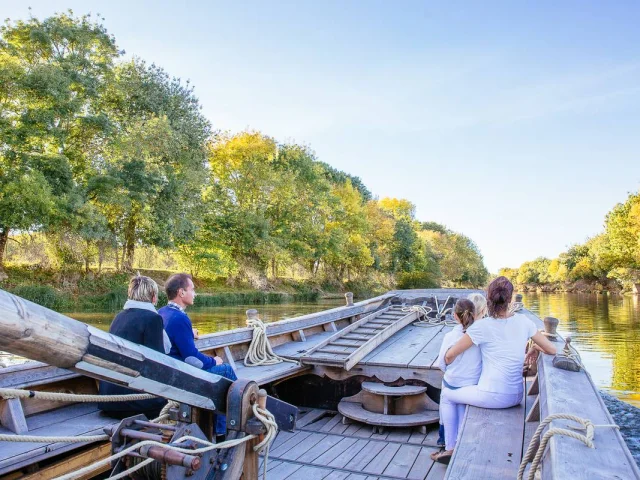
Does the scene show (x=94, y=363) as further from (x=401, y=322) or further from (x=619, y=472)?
(x=401, y=322)

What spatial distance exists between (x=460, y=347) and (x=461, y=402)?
1.32 ft

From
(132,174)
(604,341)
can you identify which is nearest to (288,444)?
(604,341)

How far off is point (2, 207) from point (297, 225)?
66.3 ft

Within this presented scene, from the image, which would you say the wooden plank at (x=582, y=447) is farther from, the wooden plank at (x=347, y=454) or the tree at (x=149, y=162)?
the tree at (x=149, y=162)

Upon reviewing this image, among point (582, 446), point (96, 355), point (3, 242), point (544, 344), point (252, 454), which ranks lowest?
point (252, 454)

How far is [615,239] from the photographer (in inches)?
1656

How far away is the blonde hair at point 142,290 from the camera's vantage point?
3344mm

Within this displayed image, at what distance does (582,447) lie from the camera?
183cm

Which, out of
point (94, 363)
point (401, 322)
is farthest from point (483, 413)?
point (401, 322)

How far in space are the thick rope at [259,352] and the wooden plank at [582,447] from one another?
337 cm

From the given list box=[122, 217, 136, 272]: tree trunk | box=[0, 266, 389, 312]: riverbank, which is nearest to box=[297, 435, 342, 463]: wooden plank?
box=[0, 266, 389, 312]: riverbank

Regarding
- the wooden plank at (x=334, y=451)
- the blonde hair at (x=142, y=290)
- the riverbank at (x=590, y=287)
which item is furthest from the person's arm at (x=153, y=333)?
the riverbank at (x=590, y=287)

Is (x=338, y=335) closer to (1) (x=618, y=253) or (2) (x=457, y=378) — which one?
(2) (x=457, y=378)

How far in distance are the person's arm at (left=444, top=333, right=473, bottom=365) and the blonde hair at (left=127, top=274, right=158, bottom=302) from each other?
213 cm
